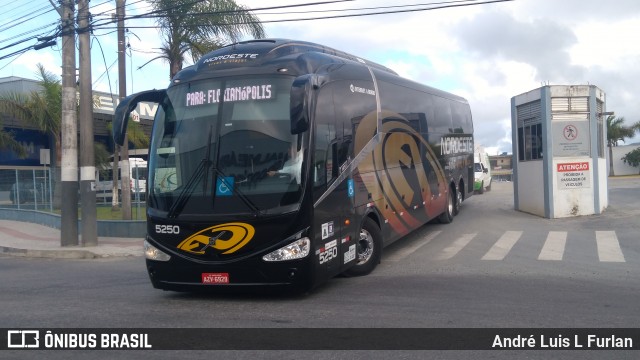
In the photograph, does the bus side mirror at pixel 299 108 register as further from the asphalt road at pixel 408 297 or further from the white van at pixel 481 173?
the white van at pixel 481 173

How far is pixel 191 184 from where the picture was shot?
8.52m

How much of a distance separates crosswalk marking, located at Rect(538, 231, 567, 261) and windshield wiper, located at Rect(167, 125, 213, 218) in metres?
7.08

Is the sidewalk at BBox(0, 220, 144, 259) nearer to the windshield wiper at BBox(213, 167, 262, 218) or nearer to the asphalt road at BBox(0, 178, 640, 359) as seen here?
the asphalt road at BBox(0, 178, 640, 359)

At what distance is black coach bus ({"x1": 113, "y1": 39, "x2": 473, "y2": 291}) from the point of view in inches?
325

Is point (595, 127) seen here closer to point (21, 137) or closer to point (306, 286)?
point (306, 286)

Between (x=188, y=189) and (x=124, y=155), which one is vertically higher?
(x=124, y=155)

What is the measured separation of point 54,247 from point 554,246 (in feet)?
41.7

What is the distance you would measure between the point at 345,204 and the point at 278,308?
6.81 feet

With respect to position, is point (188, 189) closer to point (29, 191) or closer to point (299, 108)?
point (299, 108)

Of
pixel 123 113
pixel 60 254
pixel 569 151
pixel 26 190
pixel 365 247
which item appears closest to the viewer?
pixel 123 113

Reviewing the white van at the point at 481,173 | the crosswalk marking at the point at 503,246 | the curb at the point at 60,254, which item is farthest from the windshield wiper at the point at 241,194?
the white van at the point at 481,173

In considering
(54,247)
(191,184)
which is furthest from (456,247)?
(54,247)

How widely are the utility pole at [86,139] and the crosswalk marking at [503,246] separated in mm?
10261

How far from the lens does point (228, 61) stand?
9.15 m
